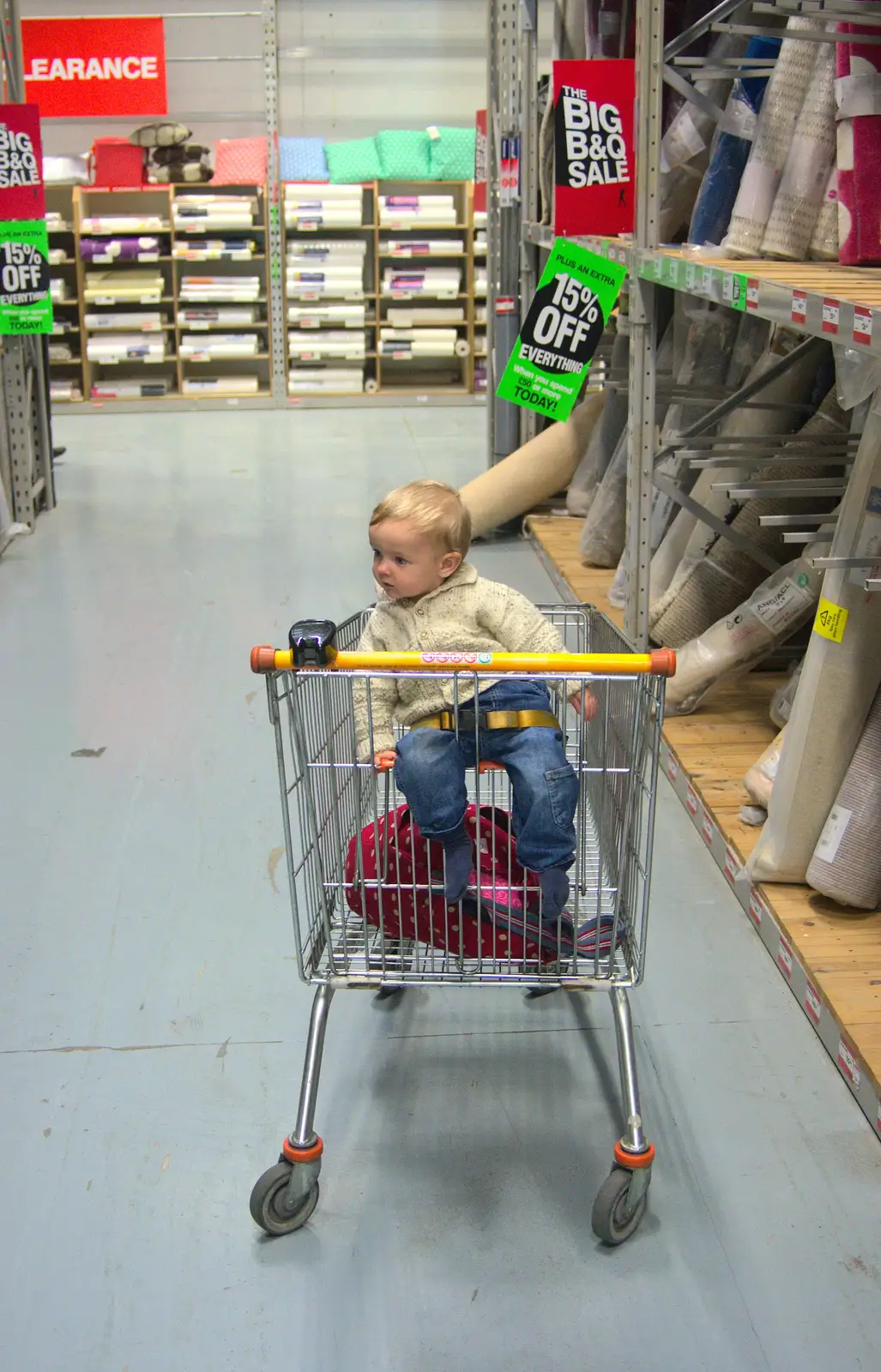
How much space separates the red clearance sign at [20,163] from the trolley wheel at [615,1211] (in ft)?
16.6

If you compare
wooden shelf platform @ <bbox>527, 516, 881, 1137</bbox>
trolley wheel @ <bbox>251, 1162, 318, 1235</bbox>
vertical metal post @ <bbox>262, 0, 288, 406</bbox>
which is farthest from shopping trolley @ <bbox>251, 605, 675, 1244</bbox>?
vertical metal post @ <bbox>262, 0, 288, 406</bbox>

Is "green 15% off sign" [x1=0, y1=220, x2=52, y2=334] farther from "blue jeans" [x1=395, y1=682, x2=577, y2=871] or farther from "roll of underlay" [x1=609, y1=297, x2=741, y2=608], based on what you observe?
"blue jeans" [x1=395, y1=682, x2=577, y2=871]

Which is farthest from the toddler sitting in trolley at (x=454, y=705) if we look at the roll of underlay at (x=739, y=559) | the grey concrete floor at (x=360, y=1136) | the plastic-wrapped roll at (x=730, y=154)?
the plastic-wrapped roll at (x=730, y=154)

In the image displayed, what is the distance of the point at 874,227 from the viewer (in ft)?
8.45

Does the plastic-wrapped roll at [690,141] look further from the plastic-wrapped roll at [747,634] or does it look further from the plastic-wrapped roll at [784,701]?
the plastic-wrapped roll at [784,701]

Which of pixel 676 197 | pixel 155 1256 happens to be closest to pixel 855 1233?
pixel 155 1256

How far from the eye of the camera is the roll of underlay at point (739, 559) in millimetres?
3461

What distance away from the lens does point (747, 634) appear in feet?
10.7

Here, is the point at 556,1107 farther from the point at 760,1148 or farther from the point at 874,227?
the point at 874,227

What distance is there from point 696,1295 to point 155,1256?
0.73 m

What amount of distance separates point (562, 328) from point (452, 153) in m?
6.64

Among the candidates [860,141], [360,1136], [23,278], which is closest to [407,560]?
[360,1136]

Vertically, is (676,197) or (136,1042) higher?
(676,197)

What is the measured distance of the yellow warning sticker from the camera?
2.37 meters
